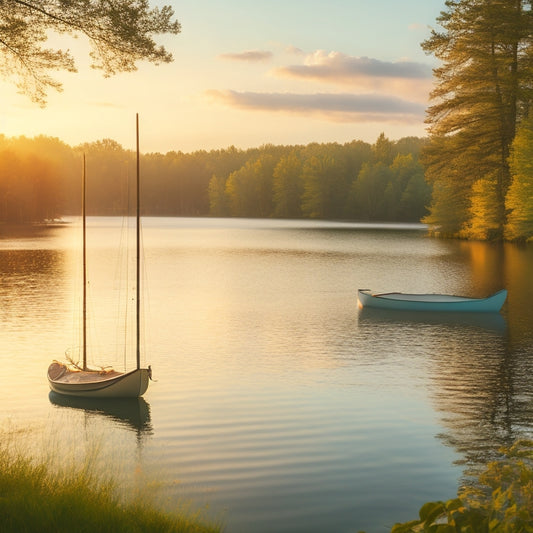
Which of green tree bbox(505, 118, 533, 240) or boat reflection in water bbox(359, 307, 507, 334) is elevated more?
green tree bbox(505, 118, 533, 240)

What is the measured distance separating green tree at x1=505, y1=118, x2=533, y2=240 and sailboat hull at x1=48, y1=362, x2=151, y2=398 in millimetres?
56565

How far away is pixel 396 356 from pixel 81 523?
17.2 meters

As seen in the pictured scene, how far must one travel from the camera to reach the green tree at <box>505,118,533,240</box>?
6731 centimetres

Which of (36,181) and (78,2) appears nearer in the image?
(78,2)

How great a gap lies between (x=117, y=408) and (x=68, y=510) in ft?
31.5

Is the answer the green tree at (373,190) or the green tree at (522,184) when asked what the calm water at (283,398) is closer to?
the green tree at (522,184)

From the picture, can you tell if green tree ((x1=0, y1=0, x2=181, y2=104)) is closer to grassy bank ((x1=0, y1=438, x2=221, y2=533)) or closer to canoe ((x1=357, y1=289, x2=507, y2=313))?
grassy bank ((x1=0, y1=438, x2=221, y2=533))

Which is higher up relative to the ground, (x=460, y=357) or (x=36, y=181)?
(x=36, y=181)

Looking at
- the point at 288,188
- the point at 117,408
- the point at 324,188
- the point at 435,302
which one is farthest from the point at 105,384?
the point at 288,188

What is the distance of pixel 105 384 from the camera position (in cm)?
1895

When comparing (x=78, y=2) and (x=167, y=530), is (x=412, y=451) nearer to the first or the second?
(x=167, y=530)

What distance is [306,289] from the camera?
43.5m

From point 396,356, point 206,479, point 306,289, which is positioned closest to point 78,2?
point 206,479

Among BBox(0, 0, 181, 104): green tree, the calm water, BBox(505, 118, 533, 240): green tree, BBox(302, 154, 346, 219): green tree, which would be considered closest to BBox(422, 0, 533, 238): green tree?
BBox(505, 118, 533, 240): green tree
